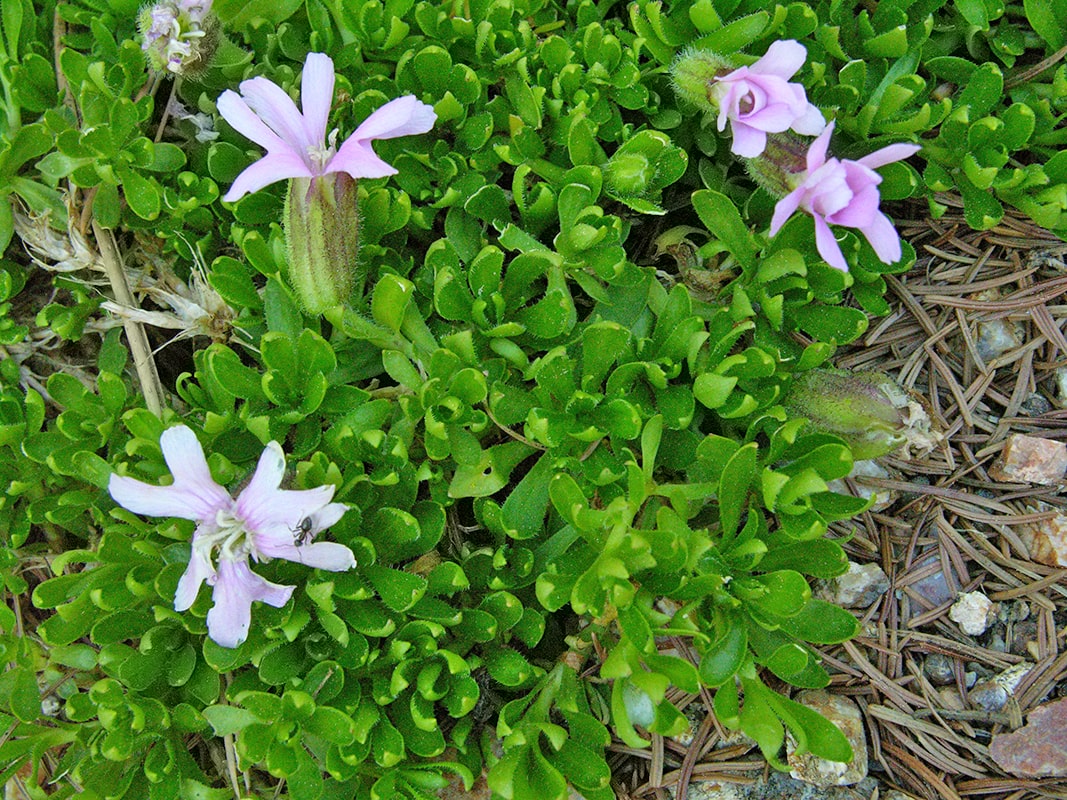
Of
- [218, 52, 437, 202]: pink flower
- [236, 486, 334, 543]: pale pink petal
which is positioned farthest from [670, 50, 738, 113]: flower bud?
[236, 486, 334, 543]: pale pink petal

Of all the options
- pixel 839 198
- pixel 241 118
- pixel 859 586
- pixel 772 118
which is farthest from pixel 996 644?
pixel 241 118

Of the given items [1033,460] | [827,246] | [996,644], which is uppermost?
[827,246]

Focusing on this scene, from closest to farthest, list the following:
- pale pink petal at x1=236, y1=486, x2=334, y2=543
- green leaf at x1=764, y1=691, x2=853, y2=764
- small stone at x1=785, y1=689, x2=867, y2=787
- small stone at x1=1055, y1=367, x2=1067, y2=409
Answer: pale pink petal at x1=236, y1=486, x2=334, y2=543 → green leaf at x1=764, y1=691, x2=853, y2=764 → small stone at x1=785, y1=689, x2=867, y2=787 → small stone at x1=1055, y1=367, x2=1067, y2=409

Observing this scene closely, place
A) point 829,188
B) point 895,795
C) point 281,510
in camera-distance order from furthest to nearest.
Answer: point 895,795, point 829,188, point 281,510

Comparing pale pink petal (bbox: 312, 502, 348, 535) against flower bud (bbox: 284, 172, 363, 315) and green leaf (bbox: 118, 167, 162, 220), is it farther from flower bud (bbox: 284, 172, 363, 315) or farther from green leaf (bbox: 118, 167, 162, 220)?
green leaf (bbox: 118, 167, 162, 220)

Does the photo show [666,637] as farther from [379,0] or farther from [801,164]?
[379,0]

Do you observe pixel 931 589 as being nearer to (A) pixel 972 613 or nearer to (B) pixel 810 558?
(A) pixel 972 613

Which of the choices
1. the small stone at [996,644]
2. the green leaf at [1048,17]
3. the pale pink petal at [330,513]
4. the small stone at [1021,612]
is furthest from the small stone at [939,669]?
the green leaf at [1048,17]
